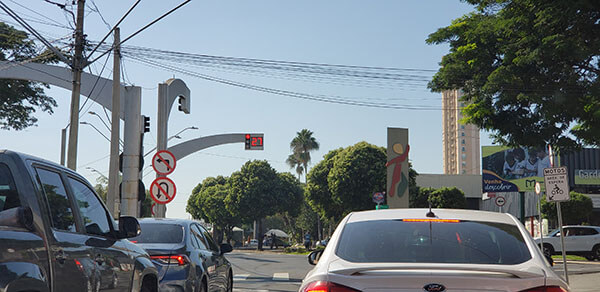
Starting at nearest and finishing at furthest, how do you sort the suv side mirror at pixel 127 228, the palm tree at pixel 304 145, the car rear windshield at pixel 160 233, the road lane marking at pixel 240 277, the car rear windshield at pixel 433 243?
the car rear windshield at pixel 433 243 → the suv side mirror at pixel 127 228 → the car rear windshield at pixel 160 233 → the road lane marking at pixel 240 277 → the palm tree at pixel 304 145

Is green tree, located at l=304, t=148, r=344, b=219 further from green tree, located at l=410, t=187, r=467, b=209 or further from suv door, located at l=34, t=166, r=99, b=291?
suv door, located at l=34, t=166, r=99, b=291

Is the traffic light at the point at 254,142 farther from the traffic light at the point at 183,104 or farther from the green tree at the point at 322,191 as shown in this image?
the green tree at the point at 322,191

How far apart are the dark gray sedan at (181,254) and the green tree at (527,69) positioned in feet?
29.2

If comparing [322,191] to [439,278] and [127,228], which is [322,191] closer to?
[127,228]

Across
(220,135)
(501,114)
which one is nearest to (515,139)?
(501,114)

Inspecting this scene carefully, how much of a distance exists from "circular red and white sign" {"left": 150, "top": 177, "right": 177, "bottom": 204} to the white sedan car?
39.8 feet

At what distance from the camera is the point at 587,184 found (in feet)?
178

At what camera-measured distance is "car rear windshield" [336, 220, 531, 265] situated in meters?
4.41

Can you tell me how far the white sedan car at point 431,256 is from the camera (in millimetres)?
3828

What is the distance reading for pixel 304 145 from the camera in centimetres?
9331

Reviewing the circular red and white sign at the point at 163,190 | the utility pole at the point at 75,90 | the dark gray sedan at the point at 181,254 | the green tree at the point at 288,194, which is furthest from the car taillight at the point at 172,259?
the green tree at the point at 288,194

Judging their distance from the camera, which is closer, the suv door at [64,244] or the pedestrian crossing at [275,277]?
the suv door at [64,244]

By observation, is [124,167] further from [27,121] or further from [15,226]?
[27,121]

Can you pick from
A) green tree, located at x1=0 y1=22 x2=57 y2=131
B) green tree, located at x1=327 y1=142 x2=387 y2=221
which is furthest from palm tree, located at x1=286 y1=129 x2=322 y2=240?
green tree, located at x1=0 y1=22 x2=57 y2=131
